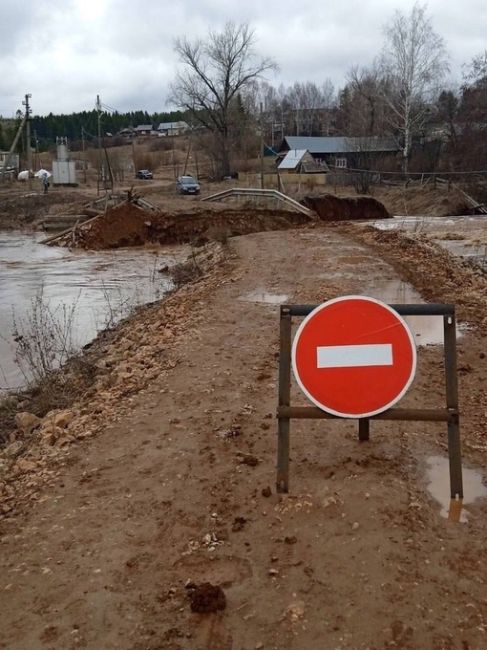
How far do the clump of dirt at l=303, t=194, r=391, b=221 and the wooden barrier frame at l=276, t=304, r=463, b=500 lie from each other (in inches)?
1106

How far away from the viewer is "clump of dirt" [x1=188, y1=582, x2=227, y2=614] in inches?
118

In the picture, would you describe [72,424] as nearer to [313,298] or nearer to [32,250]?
[313,298]

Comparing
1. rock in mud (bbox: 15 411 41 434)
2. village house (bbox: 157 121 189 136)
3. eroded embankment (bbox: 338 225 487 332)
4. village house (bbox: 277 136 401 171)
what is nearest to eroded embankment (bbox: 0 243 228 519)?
rock in mud (bbox: 15 411 41 434)

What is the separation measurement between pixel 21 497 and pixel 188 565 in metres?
1.42

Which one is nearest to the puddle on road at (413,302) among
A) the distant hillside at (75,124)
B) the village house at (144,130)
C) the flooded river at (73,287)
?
the flooded river at (73,287)

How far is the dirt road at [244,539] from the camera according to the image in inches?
113

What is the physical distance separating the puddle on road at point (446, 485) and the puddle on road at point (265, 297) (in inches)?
234

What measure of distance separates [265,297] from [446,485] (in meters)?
6.97

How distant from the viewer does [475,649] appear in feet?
8.64

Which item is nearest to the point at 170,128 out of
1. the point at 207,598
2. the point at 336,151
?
the point at 336,151

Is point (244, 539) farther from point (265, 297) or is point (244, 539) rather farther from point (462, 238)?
point (462, 238)

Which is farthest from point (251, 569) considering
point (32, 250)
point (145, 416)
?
point (32, 250)

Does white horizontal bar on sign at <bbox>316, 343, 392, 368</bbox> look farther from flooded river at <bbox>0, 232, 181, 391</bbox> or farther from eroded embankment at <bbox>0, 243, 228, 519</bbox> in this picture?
flooded river at <bbox>0, 232, 181, 391</bbox>

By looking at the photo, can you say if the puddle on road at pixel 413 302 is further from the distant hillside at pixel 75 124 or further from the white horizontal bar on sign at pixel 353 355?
the distant hillside at pixel 75 124
